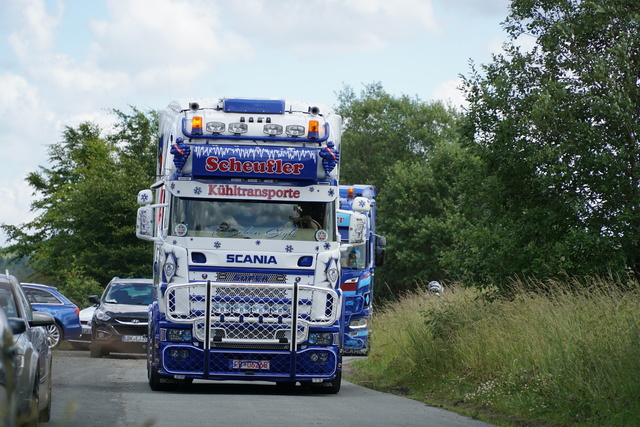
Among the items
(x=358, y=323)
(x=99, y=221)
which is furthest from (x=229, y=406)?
(x=99, y=221)

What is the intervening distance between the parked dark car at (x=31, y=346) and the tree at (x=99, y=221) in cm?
3899

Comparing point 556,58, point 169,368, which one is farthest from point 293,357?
point 556,58

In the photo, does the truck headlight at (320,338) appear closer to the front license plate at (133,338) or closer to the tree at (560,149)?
the tree at (560,149)

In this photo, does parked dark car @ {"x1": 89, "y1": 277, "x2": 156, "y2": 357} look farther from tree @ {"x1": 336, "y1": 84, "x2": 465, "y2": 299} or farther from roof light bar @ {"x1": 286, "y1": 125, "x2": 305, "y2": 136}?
tree @ {"x1": 336, "y1": 84, "x2": 465, "y2": 299}

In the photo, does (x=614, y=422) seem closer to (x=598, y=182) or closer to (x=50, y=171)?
(x=598, y=182)

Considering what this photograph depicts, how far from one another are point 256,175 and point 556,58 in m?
7.29

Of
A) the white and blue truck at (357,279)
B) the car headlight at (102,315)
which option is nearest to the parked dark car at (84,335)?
the car headlight at (102,315)

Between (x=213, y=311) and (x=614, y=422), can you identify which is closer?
(x=614, y=422)

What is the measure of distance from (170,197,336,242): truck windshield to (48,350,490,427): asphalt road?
2.18 m

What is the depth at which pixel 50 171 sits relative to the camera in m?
72.6

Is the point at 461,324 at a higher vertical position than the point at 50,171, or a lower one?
lower

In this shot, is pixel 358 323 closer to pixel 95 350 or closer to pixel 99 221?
pixel 95 350

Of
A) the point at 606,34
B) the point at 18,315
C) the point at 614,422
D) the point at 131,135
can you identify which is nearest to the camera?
the point at 18,315

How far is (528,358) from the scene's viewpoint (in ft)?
42.4
